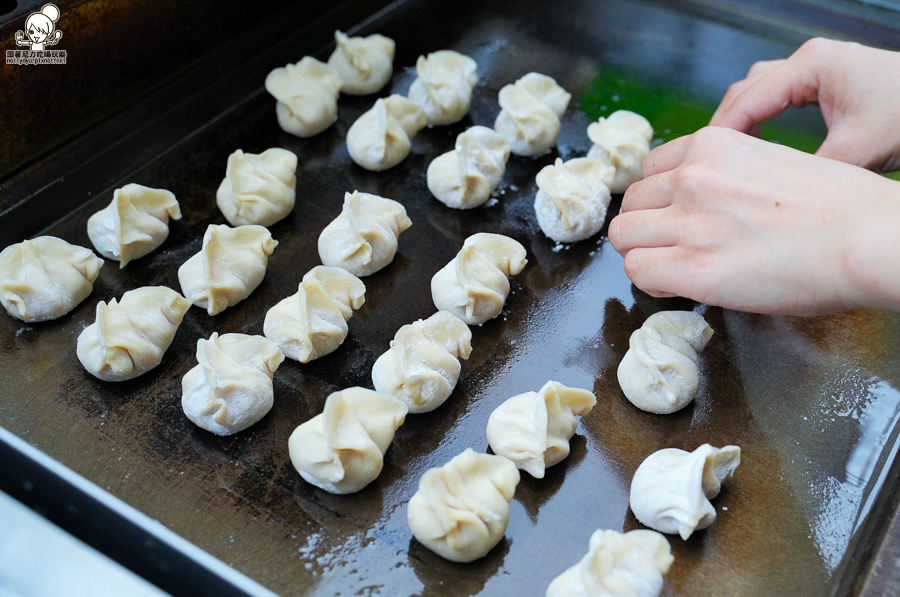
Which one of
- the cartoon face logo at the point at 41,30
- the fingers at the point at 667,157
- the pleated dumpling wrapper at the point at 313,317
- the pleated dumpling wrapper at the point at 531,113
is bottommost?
the pleated dumpling wrapper at the point at 313,317

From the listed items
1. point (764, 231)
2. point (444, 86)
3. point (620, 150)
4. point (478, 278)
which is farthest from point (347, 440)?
point (444, 86)

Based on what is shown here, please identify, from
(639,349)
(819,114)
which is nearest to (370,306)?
(639,349)

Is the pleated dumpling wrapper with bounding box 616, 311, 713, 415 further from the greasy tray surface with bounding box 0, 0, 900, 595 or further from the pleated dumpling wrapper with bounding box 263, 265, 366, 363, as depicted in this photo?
the pleated dumpling wrapper with bounding box 263, 265, 366, 363

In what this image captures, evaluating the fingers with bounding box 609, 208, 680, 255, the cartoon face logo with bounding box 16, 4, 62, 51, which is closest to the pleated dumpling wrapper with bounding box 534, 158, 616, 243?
the fingers with bounding box 609, 208, 680, 255

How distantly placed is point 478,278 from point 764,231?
29.4 inches

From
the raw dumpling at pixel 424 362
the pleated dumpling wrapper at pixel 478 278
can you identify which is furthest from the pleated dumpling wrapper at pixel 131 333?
the pleated dumpling wrapper at pixel 478 278

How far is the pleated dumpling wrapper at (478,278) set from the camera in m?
1.99

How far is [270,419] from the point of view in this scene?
1816 mm

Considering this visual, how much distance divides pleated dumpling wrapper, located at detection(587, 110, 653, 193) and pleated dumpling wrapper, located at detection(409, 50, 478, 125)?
48 centimetres

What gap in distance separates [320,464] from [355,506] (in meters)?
0.12

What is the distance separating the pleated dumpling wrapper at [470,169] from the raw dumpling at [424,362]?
1.83ft

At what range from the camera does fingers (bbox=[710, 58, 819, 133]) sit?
2.03 meters

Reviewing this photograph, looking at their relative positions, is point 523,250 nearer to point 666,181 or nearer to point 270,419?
point 666,181

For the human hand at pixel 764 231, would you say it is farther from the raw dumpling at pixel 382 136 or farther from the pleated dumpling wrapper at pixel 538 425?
the raw dumpling at pixel 382 136
